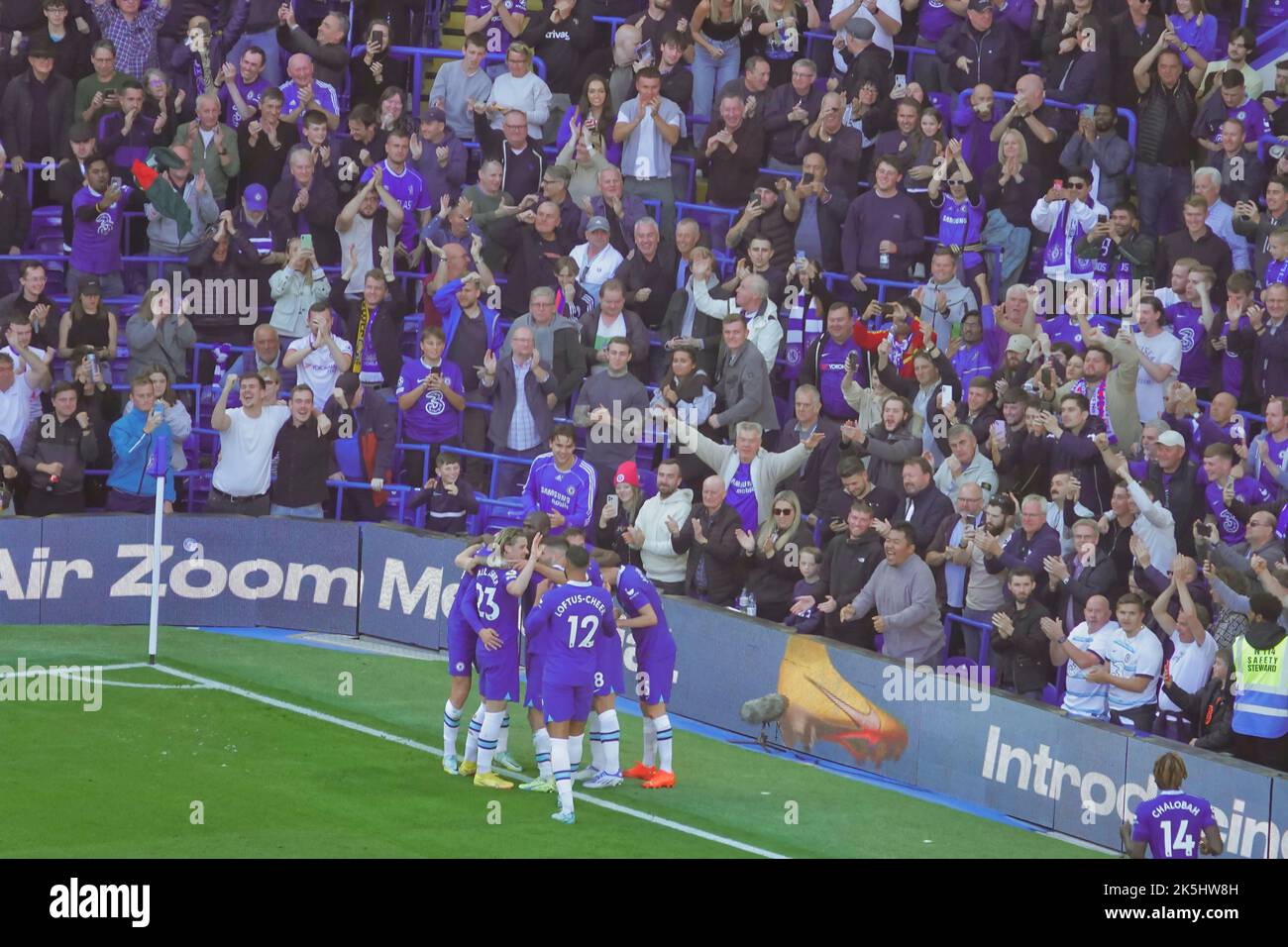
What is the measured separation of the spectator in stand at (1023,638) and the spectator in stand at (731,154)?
301 inches

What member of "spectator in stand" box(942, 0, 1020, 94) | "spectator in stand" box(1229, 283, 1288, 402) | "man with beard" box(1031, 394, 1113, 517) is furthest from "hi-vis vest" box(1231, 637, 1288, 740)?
"spectator in stand" box(942, 0, 1020, 94)

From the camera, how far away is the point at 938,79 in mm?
26156

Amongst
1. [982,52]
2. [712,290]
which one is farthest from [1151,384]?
[982,52]

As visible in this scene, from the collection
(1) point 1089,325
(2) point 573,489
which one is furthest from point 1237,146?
(2) point 573,489

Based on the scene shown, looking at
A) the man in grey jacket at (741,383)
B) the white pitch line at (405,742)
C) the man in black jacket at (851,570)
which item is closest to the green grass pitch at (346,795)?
the white pitch line at (405,742)

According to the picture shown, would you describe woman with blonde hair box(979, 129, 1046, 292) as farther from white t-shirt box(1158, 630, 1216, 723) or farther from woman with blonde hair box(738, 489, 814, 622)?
white t-shirt box(1158, 630, 1216, 723)

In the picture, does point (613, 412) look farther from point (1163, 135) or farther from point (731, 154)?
point (1163, 135)

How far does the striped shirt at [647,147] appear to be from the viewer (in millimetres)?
25594

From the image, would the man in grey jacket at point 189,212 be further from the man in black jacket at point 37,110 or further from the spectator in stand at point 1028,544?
the spectator in stand at point 1028,544

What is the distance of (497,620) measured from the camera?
1845 centimetres

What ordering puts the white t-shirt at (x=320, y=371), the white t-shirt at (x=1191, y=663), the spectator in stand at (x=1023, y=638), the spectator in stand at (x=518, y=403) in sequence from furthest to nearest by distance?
1. the white t-shirt at (x=320, y=371)
2. the spectator in stand at (x=518, y=403)
3. the spectator in stand at (x=1023, y=638)
4. the white t-shirt at (x=1191, y=663)

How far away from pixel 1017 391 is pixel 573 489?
4.44m

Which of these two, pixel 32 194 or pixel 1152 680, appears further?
pixel 32 194
